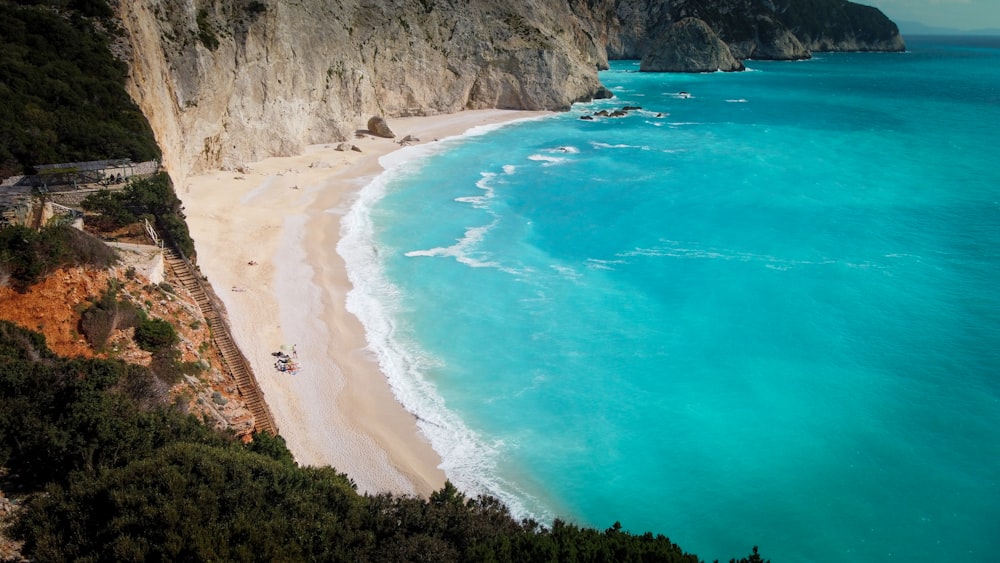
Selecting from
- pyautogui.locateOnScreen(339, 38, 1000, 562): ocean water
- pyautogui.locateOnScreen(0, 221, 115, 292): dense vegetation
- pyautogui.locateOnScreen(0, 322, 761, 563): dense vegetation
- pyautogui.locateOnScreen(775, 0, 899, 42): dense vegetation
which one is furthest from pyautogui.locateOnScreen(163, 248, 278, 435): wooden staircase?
pyautogui.locateOnScreen(775, 0, 899, 42): dense vegetation

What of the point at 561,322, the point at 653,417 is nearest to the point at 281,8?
the point at 561,322

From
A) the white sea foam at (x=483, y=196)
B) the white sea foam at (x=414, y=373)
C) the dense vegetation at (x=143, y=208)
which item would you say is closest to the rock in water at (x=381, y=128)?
the white sea foam at (x=483, y=196)

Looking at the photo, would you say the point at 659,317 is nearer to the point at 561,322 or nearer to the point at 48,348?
the point at 561,322

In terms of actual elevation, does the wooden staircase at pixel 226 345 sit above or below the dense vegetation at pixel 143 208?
below

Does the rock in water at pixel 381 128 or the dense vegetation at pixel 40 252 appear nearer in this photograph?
the dense vegetation at pixel 40 252

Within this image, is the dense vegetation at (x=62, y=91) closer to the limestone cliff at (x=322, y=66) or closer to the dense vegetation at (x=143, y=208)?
the limestone cliff at (x=322, y=66)
